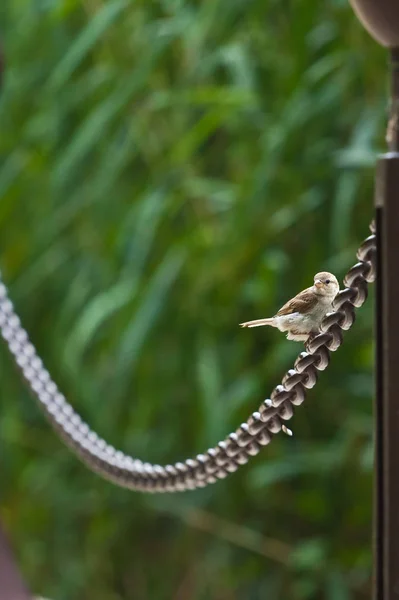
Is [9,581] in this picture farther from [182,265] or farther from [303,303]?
[303,303]

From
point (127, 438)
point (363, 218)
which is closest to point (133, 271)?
point (127, 438)

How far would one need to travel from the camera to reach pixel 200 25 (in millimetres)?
923

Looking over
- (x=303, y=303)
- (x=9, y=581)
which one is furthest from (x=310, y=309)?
(x=9, y=581)

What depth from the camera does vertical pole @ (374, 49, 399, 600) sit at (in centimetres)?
33

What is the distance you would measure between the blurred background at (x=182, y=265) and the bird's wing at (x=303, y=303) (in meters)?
0.35

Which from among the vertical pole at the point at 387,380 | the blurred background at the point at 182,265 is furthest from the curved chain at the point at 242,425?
the blurred background at the point at 182,265

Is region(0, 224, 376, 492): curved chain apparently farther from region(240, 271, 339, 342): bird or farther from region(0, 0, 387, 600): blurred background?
region(0, 0, 387, 600): blurred background

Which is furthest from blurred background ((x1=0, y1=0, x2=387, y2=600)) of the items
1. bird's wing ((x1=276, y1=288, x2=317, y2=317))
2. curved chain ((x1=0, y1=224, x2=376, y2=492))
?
bird's wing ((x1=276, y1=288, x2=317, y2=317))

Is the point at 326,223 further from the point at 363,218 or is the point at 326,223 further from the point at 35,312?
the point at 35,312

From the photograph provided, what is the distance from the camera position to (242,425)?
1.21 ft

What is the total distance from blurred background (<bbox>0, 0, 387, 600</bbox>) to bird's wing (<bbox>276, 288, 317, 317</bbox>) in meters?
0.35

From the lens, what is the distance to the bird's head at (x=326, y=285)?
12.8 inches

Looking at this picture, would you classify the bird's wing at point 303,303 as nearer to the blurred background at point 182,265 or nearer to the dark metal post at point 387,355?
the dark metal post at point 387,355

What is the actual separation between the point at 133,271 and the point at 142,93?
0.21 metres
